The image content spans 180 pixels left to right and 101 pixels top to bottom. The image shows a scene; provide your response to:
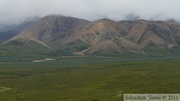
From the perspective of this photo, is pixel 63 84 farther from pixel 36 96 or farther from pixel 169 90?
pixel 169 90

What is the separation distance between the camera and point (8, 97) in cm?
13738

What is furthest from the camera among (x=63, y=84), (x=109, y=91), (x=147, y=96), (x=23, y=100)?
(x=63, y=84)

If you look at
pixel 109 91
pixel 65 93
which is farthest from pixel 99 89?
pixel 65 93

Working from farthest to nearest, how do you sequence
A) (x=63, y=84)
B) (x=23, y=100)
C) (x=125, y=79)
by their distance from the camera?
1. (x=125, y=79)
2. (x=63, y=84)
3. (x=23, y=100)

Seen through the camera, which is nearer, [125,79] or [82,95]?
[82,95]

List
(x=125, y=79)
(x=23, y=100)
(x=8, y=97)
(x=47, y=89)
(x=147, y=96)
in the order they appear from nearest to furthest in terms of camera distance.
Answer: (x=147, y=96), (x=23, y=100), (x=8, y=97), (x=47, y=89), (x=125, y=79)

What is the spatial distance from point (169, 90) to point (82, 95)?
3421cm

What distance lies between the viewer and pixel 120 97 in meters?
130

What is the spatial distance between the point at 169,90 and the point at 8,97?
60.9m

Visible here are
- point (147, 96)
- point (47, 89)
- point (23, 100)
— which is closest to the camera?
point (147, 96)

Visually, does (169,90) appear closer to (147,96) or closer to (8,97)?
(8,97)

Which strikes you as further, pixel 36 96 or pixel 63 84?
pixel 63 84

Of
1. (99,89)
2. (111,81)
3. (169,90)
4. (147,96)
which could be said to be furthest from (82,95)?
(147,96)

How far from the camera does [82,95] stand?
138 meters
